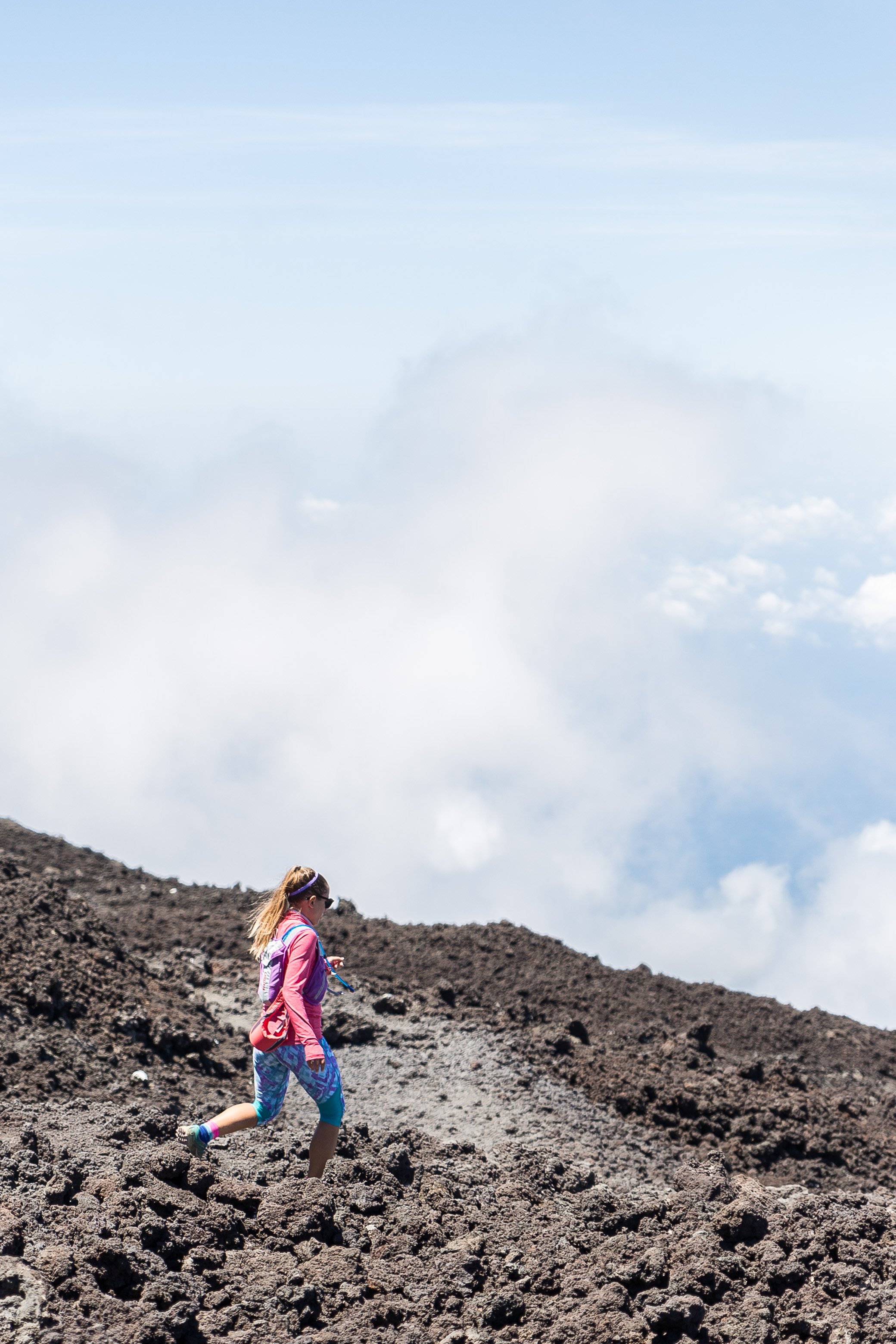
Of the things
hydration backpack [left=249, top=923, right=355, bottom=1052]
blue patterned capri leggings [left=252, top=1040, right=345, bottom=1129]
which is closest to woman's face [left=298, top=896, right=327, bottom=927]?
hydration backpack [left=249, top=923, right=355, bottom=1052]

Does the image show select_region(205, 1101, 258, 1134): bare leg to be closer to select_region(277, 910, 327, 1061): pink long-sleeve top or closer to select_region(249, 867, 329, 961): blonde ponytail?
select_region(277, 910, 327, 1061): pink long-sleeve top

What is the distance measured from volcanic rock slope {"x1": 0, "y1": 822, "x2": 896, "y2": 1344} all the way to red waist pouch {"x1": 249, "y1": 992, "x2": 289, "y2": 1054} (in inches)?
32.2

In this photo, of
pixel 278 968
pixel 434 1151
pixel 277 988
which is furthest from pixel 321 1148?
pixel 434 1151

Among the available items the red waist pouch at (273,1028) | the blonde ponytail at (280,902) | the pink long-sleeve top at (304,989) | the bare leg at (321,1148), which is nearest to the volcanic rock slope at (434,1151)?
the bare leg at (321,1148)

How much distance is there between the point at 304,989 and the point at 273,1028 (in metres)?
0.29

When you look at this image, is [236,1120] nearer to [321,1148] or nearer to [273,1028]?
[321,1148]

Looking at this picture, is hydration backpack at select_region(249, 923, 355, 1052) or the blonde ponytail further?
the blonde ponytail

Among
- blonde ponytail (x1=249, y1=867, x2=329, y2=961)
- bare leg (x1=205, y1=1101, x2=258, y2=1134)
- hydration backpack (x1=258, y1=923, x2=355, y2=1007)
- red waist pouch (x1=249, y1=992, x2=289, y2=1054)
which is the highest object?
blonde ponytail (x1=249, y1=867, x2=329, y2=961)

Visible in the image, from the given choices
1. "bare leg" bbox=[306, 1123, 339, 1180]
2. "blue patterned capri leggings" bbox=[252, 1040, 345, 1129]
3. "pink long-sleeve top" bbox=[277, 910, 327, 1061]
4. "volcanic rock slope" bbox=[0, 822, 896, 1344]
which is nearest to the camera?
"volcanic rock slope" bbox=[0, 822, 896, 1344]

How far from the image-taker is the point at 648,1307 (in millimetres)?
6633

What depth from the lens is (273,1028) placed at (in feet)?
24.6

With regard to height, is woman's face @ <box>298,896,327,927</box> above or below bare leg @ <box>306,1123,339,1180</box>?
above

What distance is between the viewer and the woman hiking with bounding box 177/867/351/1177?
24.6 ft

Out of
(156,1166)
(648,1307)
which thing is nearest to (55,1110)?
(156,1166)
